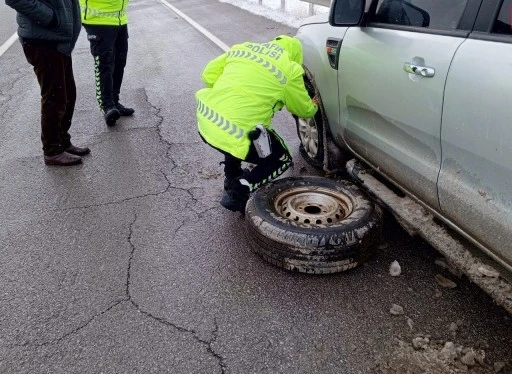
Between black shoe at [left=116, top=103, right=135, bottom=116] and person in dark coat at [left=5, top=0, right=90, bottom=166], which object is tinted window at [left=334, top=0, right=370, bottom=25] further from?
black shoe at [left=116, top=103, right=135, bottom=116]

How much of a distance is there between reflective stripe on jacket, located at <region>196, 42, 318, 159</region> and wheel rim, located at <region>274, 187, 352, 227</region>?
1.42ft

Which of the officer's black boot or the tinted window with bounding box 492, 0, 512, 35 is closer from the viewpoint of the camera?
the tinted window with bounding box 492, 0, 512, 35

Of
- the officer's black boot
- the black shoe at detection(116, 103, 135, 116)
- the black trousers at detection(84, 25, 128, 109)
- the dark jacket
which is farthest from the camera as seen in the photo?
the black shoe at detection(116, 103, 135, 116)

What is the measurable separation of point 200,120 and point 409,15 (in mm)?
1500

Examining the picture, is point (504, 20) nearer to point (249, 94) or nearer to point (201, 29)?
point (249, 94)

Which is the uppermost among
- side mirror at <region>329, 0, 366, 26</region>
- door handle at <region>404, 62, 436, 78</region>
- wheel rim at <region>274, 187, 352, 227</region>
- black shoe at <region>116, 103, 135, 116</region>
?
side mirror at <region>329, 0, 366, 26</region>

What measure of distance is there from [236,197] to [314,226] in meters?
0.80

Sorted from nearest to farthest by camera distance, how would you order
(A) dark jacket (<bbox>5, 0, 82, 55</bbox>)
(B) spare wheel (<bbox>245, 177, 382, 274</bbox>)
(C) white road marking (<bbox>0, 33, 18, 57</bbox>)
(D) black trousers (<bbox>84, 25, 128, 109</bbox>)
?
1. (B) spare wheel (<bbox>245, 177, 382, 274</bbox>)
2. (A) dark jacket (<bbox>5, 0, 82, 55</bbox>)
3. (D) black trousers (<bbox>84, 25, 128, 109</bbox>)
4. (C) white road marking (<bbox>0, 33, 18, 57</bbox>)

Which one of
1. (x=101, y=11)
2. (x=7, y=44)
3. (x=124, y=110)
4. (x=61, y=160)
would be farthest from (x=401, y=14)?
(x=7, y=44)

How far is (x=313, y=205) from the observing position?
10.8ft

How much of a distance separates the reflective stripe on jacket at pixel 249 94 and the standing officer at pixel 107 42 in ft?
7.93

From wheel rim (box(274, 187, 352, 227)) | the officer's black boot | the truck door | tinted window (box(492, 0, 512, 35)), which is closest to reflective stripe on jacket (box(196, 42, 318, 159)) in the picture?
the officer's black boot

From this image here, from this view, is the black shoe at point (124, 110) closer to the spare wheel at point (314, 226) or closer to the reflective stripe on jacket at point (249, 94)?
the reflective stripe on jacket at point (249, 94)

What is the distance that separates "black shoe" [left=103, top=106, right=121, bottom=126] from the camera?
5.32 m
